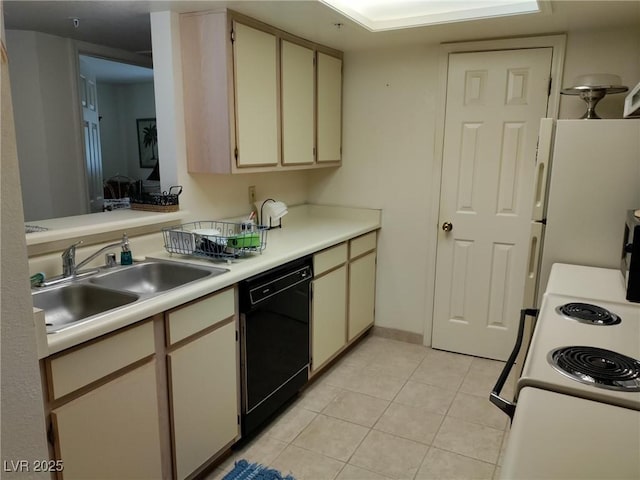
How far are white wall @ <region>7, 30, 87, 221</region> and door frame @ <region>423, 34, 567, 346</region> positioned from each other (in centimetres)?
248

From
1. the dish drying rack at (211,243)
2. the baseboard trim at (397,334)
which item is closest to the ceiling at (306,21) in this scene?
the dish drying rack at (211,243)

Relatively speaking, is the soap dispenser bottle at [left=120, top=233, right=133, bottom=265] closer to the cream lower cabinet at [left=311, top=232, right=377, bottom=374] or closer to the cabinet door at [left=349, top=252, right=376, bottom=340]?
the cream lower cabinet at [left=311, top=232, right=377, bottom=374]

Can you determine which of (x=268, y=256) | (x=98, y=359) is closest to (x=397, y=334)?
(x=268, y=256)

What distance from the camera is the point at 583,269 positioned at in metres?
2.36

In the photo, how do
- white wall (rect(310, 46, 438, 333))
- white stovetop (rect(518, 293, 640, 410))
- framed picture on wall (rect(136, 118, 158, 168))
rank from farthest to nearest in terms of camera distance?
framed picture on wall (rect(136, 118, 158, 168)) < white wall (rect(310, 46, 438, 333)) < white stovetop (rect(518, 293, 640, 410))

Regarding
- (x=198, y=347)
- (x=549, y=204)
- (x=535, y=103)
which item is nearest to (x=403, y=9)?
(x=535, y=103)

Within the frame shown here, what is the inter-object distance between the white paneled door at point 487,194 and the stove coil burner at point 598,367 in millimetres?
1904

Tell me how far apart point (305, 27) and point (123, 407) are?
7.18ft

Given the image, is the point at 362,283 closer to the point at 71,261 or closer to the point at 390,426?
the point at 390,426

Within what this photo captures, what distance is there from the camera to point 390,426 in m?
2.60

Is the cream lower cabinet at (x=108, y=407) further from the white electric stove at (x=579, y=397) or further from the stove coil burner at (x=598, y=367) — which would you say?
the stove coil burner at (x=598, y=367)

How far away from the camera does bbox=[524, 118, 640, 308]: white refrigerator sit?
2.29 metres

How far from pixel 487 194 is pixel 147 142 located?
5131mm

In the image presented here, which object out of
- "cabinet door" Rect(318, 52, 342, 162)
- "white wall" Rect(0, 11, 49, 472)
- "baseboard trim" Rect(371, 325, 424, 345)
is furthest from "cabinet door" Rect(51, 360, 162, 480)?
"baseboard trim" Rect(371, 325, 424, 345)
